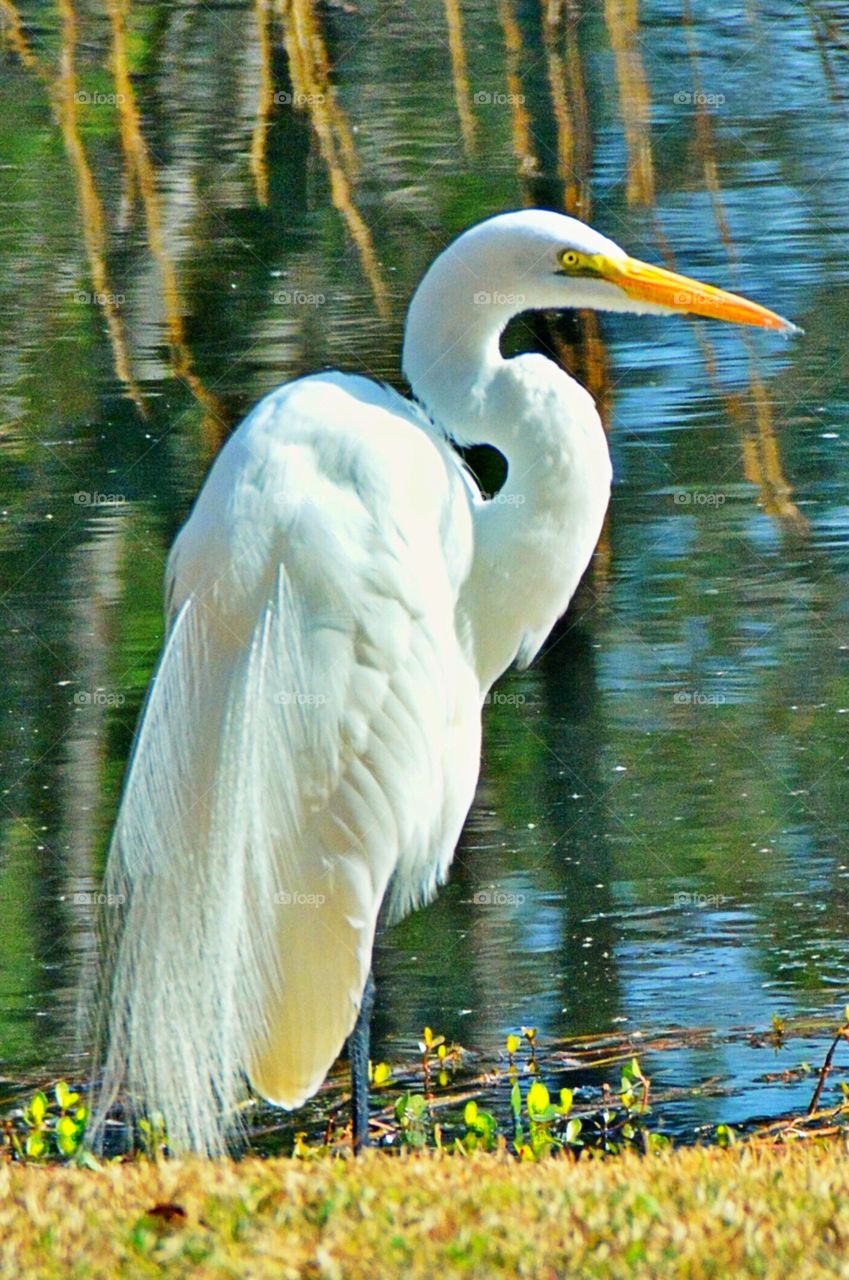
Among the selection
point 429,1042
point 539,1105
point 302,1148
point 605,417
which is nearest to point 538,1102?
point 539,1105

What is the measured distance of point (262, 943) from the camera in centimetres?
312

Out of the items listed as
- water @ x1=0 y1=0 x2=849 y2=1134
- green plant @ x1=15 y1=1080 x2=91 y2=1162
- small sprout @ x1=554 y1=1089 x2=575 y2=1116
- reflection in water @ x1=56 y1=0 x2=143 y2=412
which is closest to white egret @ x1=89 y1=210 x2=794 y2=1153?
green plant @ x1=15 y1=1080 x2=91 y2=1162

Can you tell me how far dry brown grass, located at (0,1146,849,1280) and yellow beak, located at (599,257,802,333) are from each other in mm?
1470

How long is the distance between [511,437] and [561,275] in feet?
0.96

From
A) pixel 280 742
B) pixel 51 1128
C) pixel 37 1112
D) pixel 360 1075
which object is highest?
pixel 280 742

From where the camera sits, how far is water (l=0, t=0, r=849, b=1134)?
4188 mm

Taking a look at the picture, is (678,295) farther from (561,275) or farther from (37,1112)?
(37,1112)

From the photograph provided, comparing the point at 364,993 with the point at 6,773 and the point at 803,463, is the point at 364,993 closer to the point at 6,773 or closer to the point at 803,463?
the point at 6,773

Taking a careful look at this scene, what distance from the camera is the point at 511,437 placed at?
3227mm

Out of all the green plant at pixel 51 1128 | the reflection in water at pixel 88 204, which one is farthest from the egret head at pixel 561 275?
the reflection in water at pixel 88 204

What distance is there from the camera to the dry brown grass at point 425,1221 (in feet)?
6.50

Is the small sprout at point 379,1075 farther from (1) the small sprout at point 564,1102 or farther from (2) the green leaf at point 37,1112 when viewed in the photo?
(2) the green leaf at point 37,1112

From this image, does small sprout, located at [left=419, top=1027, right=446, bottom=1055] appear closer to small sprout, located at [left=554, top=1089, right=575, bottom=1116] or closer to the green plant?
small sprout, located at [left=554, top=1089, right=575, bottom=1116]

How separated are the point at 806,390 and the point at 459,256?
3.70m
